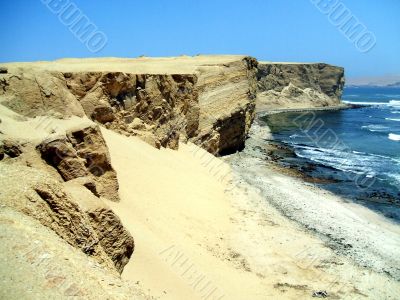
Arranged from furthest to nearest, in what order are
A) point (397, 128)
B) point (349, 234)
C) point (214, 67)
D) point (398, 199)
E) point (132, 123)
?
1. point (397, 128)
2. point (214, 67)
3. point (398, 199)
4. point (132, 123)
5. point (349, 234)

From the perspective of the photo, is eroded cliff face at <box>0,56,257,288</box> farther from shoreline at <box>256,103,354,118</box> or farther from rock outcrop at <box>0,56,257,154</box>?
shoreline at <box>256,103,354,118</box>

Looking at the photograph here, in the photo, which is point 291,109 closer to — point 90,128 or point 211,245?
point 211,245

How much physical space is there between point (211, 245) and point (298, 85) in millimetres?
80591

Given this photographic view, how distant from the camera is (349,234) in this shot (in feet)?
60.6

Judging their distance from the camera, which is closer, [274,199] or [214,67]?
[274,199]

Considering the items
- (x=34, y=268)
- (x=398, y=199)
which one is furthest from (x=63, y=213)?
(x=398, y=199)

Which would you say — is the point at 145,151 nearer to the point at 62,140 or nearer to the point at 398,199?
the point at 62,140

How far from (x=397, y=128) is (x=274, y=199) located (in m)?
A: 43.9

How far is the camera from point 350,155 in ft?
124

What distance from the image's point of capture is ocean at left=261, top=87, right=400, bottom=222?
85.8 feet

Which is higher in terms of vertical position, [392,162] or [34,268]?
[392,162]

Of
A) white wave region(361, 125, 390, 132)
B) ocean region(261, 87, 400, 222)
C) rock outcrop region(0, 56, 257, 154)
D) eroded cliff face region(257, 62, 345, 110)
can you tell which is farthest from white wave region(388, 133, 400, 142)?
eroded cliff face region(257, 62, 345, 110)

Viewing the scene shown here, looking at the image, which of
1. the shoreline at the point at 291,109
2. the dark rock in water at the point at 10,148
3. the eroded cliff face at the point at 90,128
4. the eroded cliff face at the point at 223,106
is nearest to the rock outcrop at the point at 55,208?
the eroded cliff face at the point at 90,128

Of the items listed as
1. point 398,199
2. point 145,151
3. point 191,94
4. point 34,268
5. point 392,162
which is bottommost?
point 34,268
